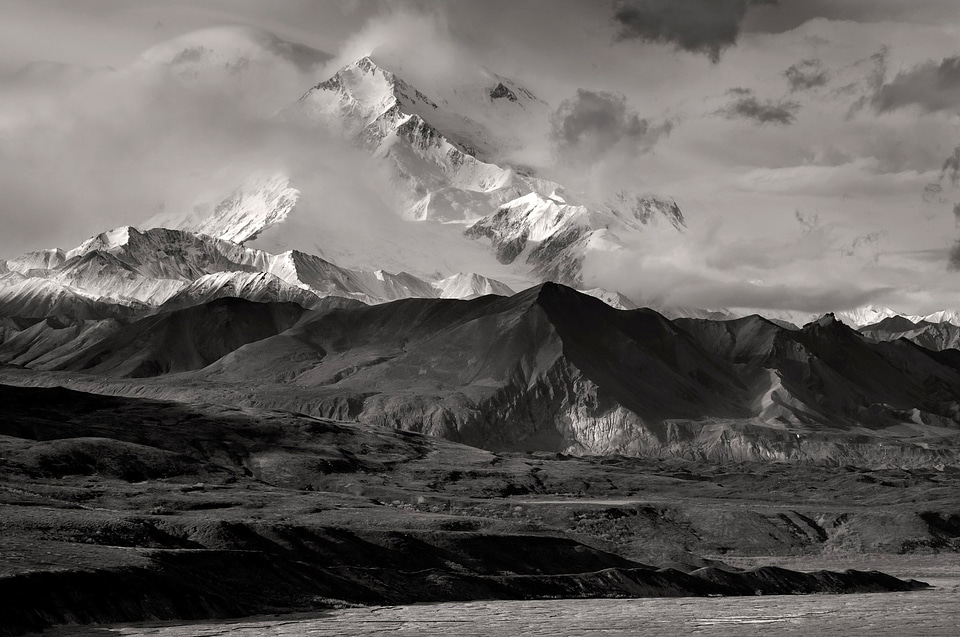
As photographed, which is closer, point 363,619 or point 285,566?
point 363,619

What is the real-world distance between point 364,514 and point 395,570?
44525mm

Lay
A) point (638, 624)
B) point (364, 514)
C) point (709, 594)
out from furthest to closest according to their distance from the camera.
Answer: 1. point (364, 514)
2. point (709, 594)
3. point (638, 624)

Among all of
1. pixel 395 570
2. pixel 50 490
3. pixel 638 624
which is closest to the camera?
pixel 638 624

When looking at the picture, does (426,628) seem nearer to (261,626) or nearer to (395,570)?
(261,626)

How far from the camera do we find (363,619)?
311 ft

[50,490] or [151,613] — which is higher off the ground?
[50,490]

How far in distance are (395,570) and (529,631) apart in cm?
4136

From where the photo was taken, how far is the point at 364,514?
→ 168 m

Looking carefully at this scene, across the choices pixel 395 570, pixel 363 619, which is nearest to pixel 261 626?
pixel 363 619

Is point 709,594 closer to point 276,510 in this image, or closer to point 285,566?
point 285,566

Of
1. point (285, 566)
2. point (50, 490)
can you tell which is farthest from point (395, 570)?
point (50, 490)

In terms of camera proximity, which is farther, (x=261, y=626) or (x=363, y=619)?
(x=363, y=619)

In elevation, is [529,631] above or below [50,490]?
below

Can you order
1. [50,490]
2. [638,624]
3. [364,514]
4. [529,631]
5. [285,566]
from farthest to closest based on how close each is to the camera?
1. [50,490]
2. [364,514]
3. [285,566]
4. [638,624]
5. [529,631]
